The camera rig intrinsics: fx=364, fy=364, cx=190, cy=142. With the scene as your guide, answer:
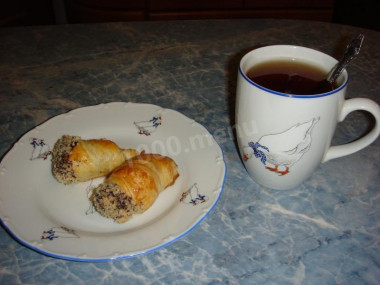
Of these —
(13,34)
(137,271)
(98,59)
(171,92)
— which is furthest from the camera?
(13,34)

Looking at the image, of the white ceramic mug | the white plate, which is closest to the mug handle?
the white ceramic mug

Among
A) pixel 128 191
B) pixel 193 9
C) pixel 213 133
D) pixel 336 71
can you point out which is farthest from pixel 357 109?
pixel 193 9

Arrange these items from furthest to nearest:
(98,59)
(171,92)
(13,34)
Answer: (13,34)
(98,59)
(171,92)

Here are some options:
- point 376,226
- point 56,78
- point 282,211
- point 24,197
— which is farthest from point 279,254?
point 56,78

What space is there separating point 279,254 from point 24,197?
0.50 meters

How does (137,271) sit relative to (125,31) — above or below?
below

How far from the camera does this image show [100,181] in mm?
805

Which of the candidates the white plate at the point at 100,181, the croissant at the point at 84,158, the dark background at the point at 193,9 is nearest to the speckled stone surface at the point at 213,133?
the white plate at the point at 100,181

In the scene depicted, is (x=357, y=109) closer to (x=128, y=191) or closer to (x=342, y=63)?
(x=342, y=63)

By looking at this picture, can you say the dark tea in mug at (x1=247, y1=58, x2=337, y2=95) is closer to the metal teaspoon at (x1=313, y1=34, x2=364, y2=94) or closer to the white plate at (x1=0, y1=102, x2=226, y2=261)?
the metal teaspoon at (x1=313, y1=34, x2=364, y2=94)

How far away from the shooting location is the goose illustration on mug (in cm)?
67

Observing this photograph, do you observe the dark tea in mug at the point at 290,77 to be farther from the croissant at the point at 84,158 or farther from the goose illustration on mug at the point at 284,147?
the croissant at the point at 84,158

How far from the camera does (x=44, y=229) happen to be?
0.65 metres

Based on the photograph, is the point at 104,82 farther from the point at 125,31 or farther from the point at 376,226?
the point at 376,226
